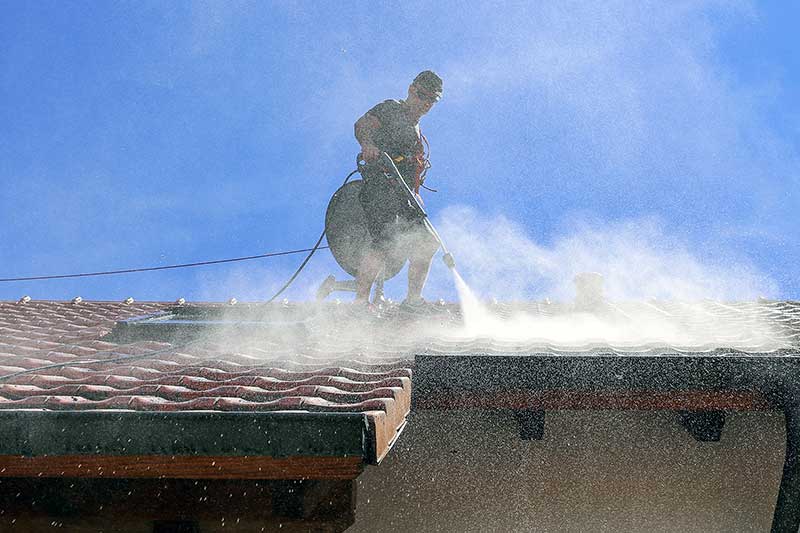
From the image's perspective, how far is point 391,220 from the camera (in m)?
6.35

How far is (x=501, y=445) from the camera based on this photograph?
148 inches

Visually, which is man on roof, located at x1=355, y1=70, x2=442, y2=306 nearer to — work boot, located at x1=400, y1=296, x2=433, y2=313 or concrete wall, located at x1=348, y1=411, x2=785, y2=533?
work boot, located at x1=400, y1=296, x2=433, y2=313

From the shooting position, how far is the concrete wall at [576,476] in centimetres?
366

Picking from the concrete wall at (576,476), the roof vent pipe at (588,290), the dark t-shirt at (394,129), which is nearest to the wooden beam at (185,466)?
the concrete wall at (576,476)

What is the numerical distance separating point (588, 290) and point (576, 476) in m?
3.56

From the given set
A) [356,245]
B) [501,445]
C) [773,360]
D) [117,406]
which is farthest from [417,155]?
[117,406]

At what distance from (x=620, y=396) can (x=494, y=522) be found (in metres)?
0.99

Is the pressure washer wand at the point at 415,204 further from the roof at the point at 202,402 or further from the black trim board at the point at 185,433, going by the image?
the black trim board at the point at 185,433

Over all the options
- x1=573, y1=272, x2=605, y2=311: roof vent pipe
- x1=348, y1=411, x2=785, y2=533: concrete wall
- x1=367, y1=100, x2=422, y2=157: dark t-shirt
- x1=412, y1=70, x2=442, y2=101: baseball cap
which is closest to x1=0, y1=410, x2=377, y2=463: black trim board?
x1=348, y1=411, x2=785, y2=533: concrete wall

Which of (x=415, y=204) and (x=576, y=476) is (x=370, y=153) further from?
(x=576, y=476)

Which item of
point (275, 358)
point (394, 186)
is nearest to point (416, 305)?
point (394, 186)

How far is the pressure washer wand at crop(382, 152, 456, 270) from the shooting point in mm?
6195


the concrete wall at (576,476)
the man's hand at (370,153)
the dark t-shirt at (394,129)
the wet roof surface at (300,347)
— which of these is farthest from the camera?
the dark t-shirt at (394,129)

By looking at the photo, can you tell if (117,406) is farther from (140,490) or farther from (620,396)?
(620,396)
